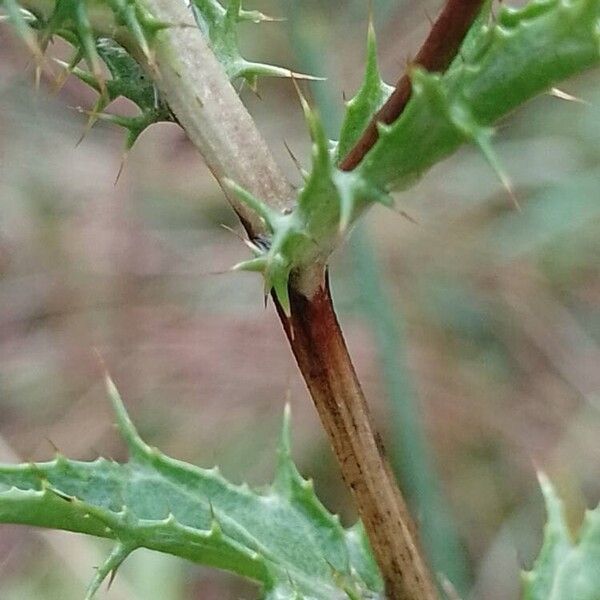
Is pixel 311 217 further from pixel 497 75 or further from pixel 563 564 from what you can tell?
pixel 563 564

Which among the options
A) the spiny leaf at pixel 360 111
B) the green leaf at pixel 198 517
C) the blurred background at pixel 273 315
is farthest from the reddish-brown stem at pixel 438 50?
the blurred background at pixel 273 315

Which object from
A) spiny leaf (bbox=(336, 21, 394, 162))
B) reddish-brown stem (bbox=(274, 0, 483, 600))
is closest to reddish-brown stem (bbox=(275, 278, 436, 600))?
reddish-brown stem (bbox=(274, 0, 483, 600))

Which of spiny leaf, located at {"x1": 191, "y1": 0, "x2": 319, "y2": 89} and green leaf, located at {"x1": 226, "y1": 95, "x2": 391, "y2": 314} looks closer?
green leaf, located at {"x1": 226, "y1": 95, "x2": 391, "y2": 314}

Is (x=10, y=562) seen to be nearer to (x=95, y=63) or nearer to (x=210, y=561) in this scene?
(x=210, y=561)

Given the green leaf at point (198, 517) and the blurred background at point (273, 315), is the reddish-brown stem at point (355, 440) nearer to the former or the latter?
the green leaf at point (198, 517)

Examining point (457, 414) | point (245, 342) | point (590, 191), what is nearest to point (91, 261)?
point (245, 342)

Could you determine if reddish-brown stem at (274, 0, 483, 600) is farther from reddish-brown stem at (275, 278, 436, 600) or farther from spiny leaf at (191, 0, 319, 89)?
spiny leaf at (191, 0, 319, 89)
